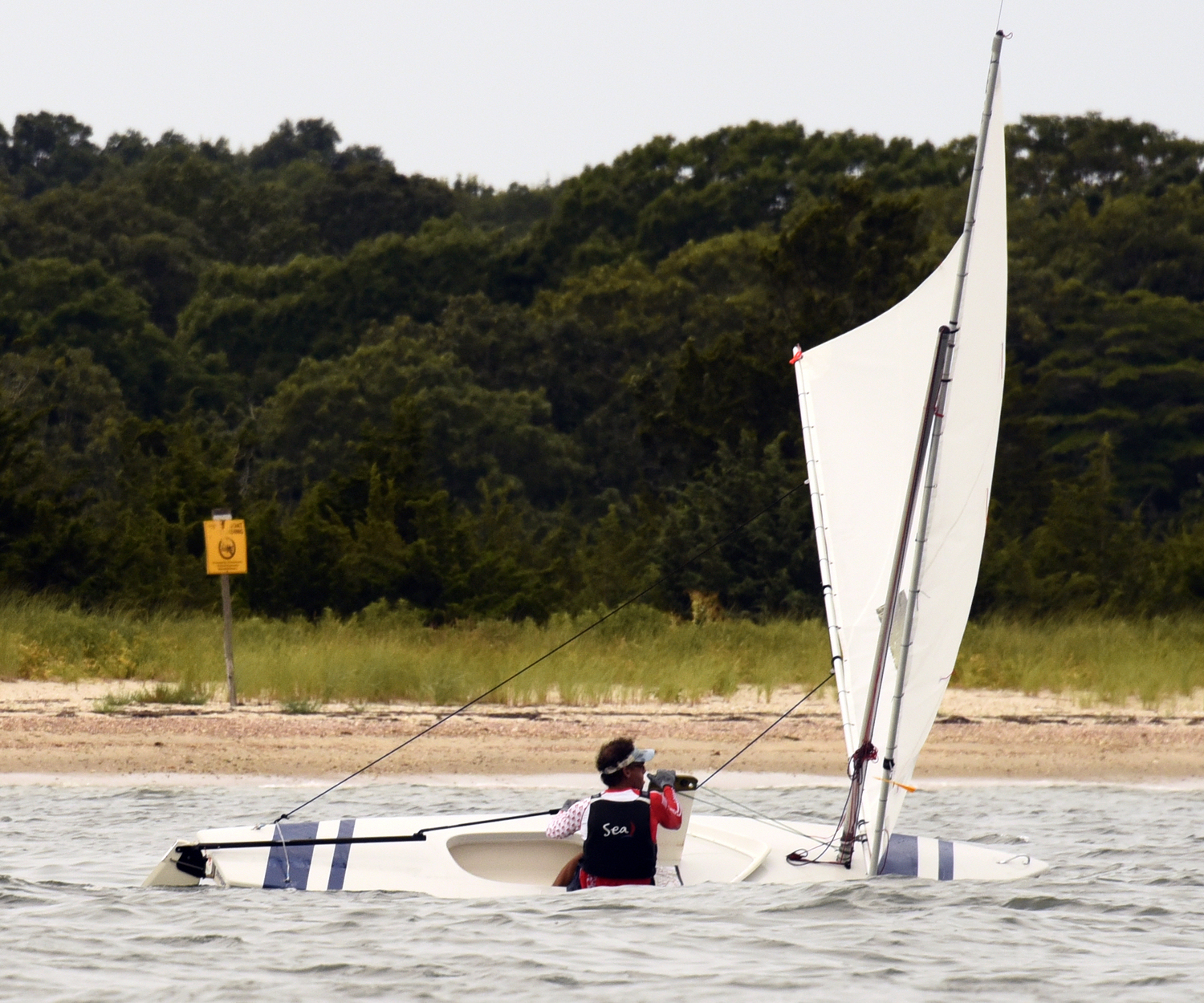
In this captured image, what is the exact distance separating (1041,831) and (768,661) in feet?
25.4

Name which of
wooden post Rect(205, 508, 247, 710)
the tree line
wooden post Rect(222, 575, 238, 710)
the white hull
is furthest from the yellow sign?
the white hull

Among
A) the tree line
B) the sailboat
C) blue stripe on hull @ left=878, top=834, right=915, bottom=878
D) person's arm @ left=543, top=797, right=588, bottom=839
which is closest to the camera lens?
the sailboat

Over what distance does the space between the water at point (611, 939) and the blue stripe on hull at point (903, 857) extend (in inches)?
6.6

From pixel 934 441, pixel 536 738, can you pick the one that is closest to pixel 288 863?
pixel 934 441

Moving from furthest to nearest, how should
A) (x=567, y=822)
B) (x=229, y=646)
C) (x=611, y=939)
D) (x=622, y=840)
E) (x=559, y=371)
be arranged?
(x=559, y=371), (x=229, y=646), (x=611, y=939), (x=567, y=822), (x=622, y=840)

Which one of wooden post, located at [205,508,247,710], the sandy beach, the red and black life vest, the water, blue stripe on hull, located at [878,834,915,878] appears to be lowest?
the water

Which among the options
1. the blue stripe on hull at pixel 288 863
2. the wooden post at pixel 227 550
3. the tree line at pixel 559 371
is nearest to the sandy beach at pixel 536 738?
the wooden post at pixel 227 550

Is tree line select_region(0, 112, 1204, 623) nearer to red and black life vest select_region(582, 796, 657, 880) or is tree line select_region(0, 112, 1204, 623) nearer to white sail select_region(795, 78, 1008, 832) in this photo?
red and black life vest select_region(582, 796, 657, 880)

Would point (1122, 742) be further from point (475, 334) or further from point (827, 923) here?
point (475, 334)

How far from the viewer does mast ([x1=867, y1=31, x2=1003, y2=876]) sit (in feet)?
27.4

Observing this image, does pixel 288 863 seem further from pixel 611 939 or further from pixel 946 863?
pixel 946 863

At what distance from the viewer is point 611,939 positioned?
31.4 feet

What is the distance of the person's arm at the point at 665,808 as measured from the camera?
889 cm

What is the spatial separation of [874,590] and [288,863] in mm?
3336
